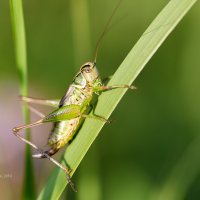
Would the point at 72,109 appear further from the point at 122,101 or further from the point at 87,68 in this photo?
the point at 122,101

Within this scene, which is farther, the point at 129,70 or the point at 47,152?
the point at 47,152

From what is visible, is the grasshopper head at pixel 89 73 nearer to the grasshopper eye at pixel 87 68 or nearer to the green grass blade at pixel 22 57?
the grasshopper eye at pixel 87 68

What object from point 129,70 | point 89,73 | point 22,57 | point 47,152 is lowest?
point 47,152

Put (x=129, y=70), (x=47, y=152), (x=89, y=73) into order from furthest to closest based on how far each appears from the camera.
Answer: (x=89, y=73), (x=47, y=152), (x=129, y=70)

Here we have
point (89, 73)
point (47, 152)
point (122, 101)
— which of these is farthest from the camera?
point (122, 101)

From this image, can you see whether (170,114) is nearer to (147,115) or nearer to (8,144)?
(147,115)

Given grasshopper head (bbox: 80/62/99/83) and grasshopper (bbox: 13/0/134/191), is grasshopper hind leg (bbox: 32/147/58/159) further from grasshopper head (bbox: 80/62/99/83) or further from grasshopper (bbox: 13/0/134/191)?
grasshopper head (bbox: 80/62/99/83)

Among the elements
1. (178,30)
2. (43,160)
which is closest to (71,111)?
(43,160)

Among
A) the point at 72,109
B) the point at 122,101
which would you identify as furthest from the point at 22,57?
the point at 122,101
